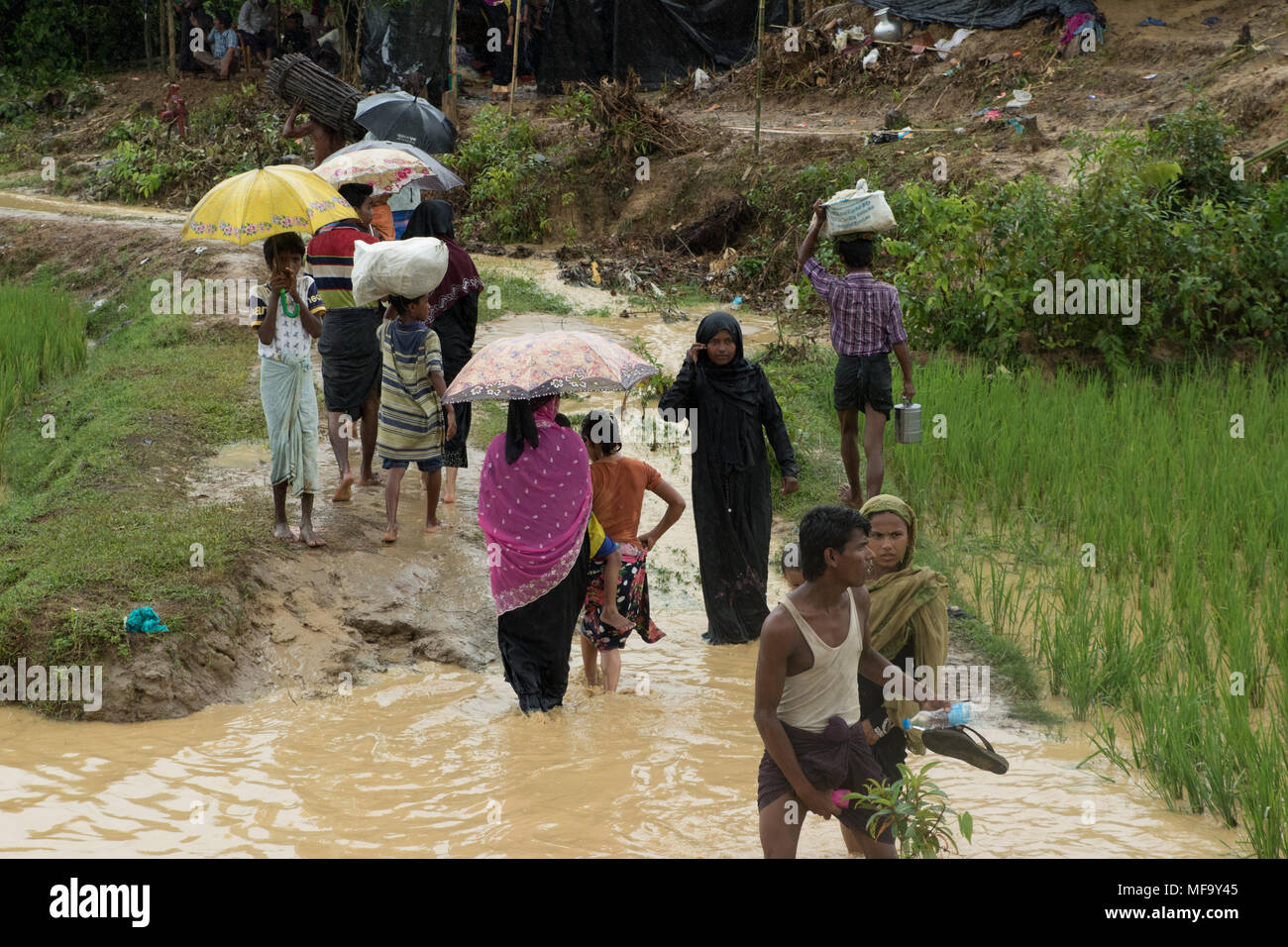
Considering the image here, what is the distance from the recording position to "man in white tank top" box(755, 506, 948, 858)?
134 inches

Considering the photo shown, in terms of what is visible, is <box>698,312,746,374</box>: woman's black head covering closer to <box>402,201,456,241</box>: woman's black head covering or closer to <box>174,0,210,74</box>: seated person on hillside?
<box>402,201,456,241</box>: woman's black head covering

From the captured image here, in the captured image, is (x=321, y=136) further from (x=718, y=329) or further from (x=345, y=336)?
(x=718, y=329)

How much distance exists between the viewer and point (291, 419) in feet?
20.8

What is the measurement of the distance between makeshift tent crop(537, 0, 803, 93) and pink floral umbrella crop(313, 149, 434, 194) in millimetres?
12736

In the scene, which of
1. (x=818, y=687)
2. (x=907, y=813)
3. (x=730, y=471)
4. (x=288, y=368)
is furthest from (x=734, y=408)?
(x=907, y=813)

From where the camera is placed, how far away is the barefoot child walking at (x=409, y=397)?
21.4ft

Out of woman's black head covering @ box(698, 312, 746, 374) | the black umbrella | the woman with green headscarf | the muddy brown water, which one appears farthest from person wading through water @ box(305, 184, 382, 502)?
the woman with green headscarf

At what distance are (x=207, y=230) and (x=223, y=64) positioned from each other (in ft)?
53.7

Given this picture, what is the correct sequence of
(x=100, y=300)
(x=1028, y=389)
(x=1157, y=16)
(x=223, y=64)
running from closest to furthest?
(x=1028, y=389)
(x=100, y=300)
(x=1157, y=16)
(x=223, y=64)

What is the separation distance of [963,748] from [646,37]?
17881 mm
